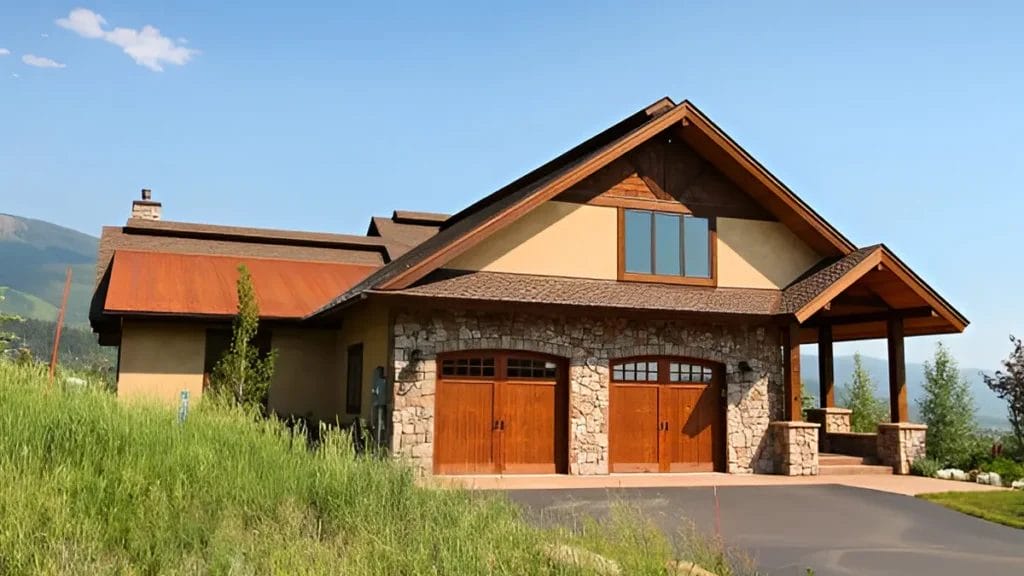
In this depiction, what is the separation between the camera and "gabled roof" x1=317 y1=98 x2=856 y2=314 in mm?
15414

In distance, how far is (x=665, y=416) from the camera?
17.3 metres

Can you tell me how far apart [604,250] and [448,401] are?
416 cm

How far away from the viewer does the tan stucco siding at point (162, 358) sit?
18.5 metres

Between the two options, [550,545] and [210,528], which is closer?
[550,545]

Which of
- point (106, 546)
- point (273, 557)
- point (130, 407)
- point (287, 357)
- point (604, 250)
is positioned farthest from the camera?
point (287, 357)

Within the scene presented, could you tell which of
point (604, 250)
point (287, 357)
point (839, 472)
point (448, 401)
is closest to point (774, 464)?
point (839, 472)

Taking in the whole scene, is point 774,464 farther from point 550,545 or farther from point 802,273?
point 550,545

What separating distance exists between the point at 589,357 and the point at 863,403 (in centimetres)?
1235

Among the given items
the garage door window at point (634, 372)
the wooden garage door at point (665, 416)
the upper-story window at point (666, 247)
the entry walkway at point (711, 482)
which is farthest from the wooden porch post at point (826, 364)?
the garage door window at point (634, 372)

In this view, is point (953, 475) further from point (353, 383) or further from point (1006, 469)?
point (353, 383)

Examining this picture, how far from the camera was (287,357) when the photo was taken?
20.3 metres

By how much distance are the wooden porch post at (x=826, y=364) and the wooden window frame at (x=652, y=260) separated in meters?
3.76

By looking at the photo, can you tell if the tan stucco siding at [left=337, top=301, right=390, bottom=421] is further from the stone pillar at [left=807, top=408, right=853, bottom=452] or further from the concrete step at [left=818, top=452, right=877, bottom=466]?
the stone pillar at [left=807, top=408, right=853, bottom=452]

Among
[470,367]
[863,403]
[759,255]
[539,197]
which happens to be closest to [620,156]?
[539,197]
